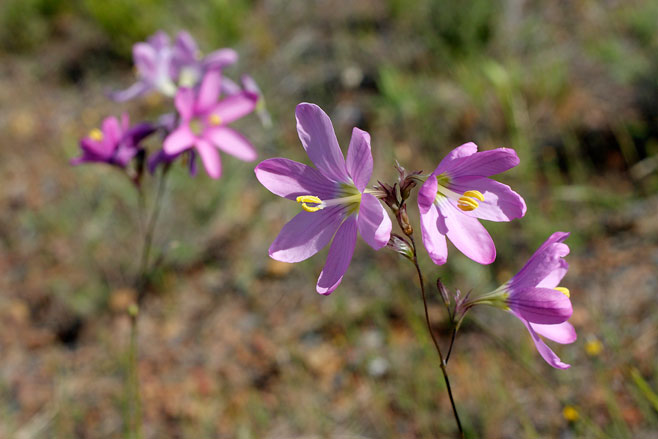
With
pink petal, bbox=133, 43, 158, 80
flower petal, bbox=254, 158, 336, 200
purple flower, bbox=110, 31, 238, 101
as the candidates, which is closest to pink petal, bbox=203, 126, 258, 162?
purple flower, bbox=110, 31, 238, 101

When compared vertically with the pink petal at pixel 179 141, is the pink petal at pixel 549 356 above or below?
below

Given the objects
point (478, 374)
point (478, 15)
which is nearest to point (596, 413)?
point (478, 374)

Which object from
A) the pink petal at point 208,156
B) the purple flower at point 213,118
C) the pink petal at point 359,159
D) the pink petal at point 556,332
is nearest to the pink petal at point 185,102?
the purple flower at point 213,118

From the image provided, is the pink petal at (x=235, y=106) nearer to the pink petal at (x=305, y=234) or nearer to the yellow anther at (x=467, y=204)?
the pink petal at (x=305, y=234)

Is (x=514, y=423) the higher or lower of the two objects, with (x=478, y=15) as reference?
lower

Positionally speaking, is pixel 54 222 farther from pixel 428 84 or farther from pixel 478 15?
pixel 478 15

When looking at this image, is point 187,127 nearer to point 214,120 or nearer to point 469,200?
point 214,120
